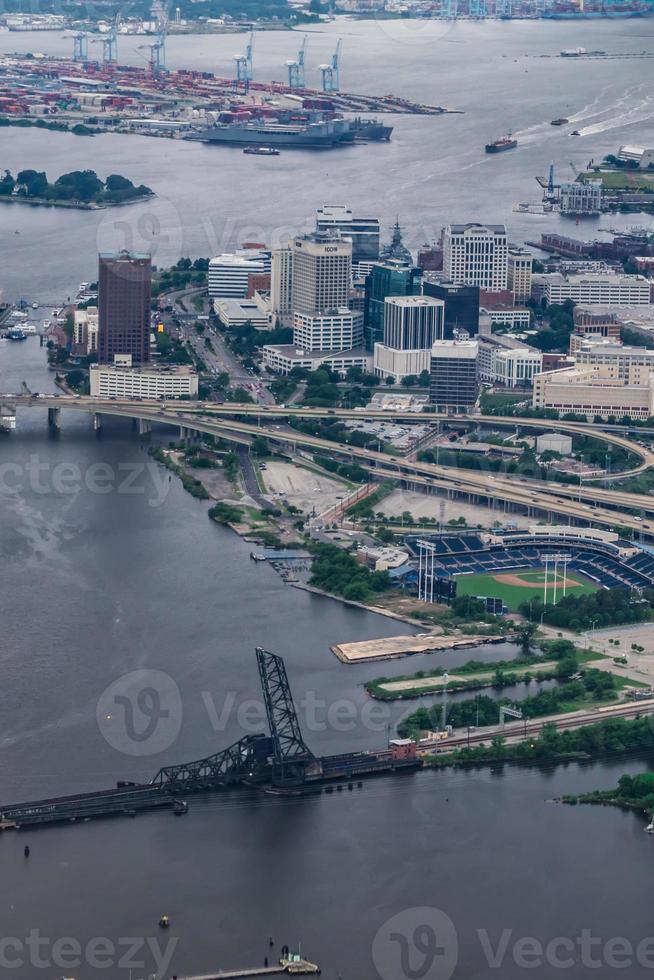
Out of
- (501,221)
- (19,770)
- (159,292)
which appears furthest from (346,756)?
Answer: (501,221)

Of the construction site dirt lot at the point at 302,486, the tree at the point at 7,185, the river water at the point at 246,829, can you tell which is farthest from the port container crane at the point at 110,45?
the river water at the point at 246,829

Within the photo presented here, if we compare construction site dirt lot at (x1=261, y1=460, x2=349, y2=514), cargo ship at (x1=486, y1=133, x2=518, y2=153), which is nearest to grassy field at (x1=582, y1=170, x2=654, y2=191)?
cargo ship at (x1=486, y1=133, x2=518, y2=153)

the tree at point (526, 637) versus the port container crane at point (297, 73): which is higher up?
the port container crane at point (297, 73)

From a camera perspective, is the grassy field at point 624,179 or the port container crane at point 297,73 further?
the port container crane at point 297,73

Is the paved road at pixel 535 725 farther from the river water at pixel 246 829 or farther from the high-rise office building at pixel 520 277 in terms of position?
the high-rise office building at pixel 520 277

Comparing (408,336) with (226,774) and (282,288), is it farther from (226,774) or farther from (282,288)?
(226,774)

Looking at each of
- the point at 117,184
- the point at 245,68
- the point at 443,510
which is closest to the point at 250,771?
the point at 443,510
